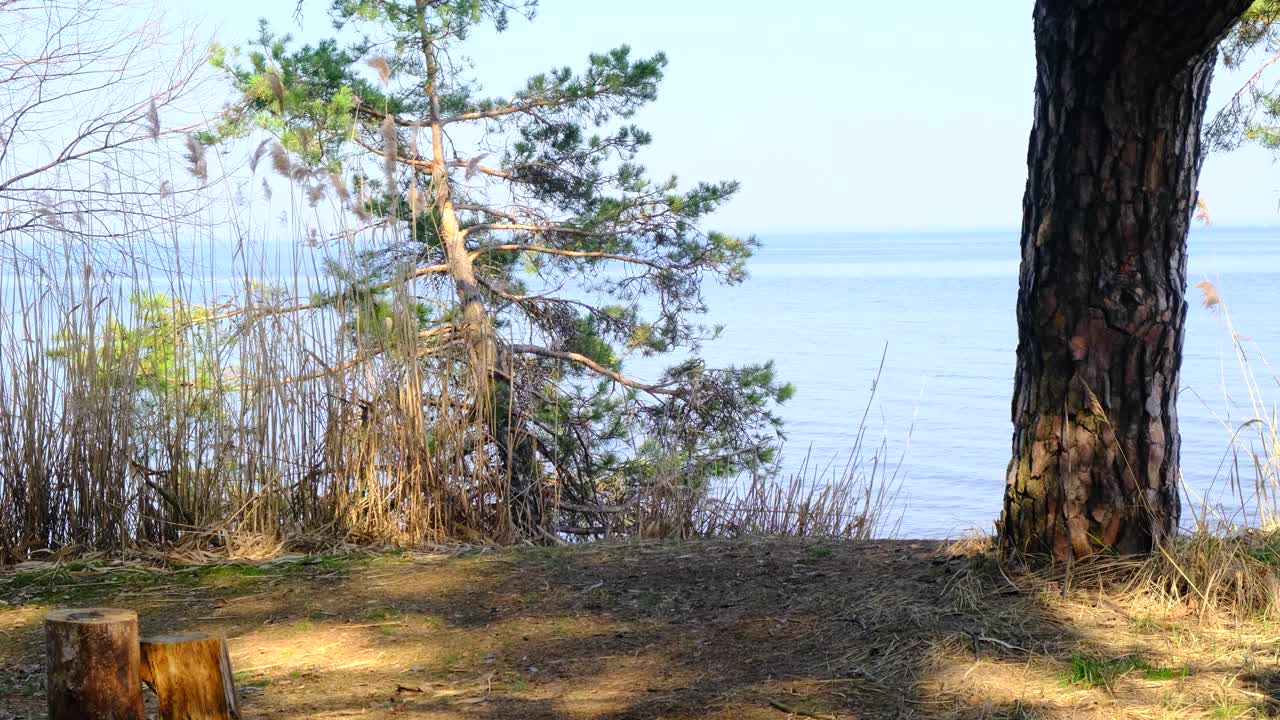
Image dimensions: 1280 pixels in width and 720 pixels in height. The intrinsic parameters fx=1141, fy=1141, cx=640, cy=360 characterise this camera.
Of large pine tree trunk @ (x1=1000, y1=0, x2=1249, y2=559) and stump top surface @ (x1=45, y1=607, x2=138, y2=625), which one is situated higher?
large pine tree trunk @ (x1=1000, y1=0, x2=1249, y2=559)

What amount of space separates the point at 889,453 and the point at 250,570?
712cm

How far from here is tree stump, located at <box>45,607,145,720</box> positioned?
195cm

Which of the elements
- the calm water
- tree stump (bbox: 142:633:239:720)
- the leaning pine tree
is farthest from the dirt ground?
the leaning pine tree

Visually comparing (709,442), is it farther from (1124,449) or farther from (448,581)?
(1124,449)

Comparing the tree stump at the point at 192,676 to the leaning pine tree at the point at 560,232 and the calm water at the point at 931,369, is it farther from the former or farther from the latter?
the leaning pine tree at the point at 560,232

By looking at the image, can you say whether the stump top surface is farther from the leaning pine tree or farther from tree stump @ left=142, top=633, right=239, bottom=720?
the leaning pine tree

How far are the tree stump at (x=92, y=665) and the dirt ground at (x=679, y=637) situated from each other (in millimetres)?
282

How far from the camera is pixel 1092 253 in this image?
2.55 meters

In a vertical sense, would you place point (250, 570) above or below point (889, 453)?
above


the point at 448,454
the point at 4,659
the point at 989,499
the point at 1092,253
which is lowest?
the point at 989,499

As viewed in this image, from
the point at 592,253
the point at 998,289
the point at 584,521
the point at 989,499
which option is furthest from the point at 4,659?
the point at 998,289

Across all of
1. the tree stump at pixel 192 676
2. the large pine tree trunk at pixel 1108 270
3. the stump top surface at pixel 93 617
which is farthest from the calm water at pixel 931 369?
the stump top surface at pixel 93 617

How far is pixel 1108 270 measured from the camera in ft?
8.34

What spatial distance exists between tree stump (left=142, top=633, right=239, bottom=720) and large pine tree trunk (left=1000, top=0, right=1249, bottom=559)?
5.84 ft
